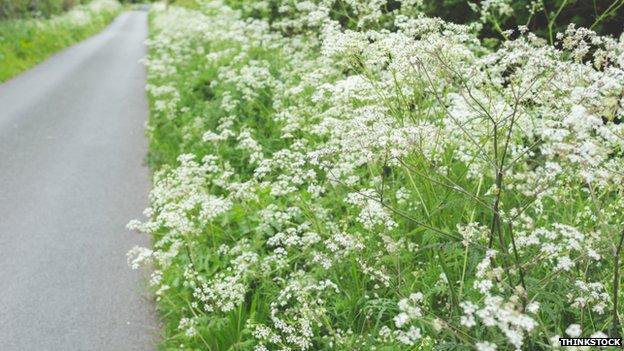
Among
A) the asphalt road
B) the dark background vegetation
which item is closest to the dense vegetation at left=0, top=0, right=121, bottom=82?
the asphalt road

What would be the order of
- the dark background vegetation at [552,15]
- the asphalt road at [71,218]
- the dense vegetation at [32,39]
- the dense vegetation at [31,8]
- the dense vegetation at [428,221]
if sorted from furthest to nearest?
the dense vegetation at [31,8] < the dense vegetation at [32,39] < the dark background vegetation at [552,15] < the asphalt road at [71,218] < the dense vegetation at [428,221]

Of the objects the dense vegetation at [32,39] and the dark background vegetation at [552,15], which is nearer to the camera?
the dark background vegetation at [552,15]

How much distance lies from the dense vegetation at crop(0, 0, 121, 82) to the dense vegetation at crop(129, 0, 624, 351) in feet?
42.7

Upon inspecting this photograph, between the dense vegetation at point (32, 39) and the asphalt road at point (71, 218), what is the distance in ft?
9.39

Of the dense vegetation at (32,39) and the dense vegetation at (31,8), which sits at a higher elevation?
the dense vegetation at (31,8)

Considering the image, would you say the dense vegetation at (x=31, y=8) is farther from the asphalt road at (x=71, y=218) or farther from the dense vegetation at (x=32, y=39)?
the asphalt road at (x=71, y=218)

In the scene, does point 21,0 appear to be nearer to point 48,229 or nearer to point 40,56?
point 40,56

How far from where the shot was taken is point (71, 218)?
674 centimetres

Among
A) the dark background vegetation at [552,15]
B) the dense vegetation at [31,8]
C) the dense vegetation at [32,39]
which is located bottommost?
the dark background vegetation at [552,15]

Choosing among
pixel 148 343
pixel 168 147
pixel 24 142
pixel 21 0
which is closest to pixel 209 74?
pixel 168 147

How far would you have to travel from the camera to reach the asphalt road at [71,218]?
4719mm

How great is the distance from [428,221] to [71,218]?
15.6ft

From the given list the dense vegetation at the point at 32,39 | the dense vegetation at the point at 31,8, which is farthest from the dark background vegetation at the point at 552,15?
the dense vegetation at the point at 31,8

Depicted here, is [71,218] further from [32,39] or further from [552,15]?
[32,39]
